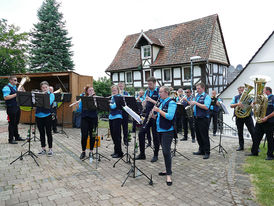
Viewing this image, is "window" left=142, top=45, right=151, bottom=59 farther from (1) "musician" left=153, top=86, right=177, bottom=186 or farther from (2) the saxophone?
(1) "musician" left=153, top=86, right=177, bottom=186

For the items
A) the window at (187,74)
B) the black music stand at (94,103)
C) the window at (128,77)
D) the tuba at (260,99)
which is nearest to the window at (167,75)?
the window at (187,74)

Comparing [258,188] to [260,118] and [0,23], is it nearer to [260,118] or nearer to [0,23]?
[260,118]

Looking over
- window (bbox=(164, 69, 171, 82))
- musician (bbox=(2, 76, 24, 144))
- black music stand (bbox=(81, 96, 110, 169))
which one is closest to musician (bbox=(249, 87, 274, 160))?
black music stand (bbox=(81, 96, 110, 169))

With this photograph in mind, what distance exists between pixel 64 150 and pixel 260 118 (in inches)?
236

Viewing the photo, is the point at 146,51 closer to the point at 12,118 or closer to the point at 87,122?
the point at 12,118

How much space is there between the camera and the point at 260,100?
6.20 m

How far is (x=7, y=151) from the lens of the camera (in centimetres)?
681

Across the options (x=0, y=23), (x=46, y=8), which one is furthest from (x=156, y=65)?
(x=0, y=23)

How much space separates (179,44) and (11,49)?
68.6ft

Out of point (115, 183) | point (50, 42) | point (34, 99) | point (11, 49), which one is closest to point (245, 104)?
point (115, 183)

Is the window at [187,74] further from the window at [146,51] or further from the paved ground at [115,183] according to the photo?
the paved ground at [115,183]

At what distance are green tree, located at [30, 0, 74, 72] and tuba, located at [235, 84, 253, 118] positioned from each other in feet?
72.2

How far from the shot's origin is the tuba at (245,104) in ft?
21.9

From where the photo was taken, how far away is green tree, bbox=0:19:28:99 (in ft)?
90.2
